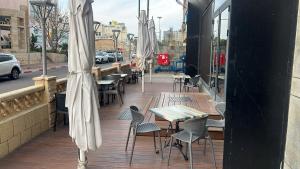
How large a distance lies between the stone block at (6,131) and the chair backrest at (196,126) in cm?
295

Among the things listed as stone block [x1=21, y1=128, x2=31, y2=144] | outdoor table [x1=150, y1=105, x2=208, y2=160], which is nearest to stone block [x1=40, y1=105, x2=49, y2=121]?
stone block [x1=21, y1=128, x2=31, y2=144]

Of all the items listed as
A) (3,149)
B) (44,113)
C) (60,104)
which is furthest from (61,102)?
(3,149)

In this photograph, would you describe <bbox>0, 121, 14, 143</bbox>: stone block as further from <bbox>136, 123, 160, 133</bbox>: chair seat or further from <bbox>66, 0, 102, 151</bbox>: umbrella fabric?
<bbox>136, 123, 160, 133</bbox>: chair seat

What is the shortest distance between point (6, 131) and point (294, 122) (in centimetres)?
439

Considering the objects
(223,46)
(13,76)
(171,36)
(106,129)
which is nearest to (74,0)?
Result: (106,129)

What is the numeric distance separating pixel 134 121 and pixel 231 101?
2000mm

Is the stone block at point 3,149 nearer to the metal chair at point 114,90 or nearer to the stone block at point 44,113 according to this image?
the stone block at point 44,113

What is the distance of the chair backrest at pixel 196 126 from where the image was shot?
4.27 m

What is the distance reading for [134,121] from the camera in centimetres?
475

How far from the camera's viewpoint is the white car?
16837 mm

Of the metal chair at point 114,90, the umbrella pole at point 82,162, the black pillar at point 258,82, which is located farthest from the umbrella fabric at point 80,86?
the metal chair at point 114,90

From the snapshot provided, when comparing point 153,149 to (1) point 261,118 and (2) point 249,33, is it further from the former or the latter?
(2) point 249,33

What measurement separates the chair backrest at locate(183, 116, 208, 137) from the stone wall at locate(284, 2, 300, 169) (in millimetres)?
1518

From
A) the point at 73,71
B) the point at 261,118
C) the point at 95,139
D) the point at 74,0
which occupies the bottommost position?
the point at 95,139
